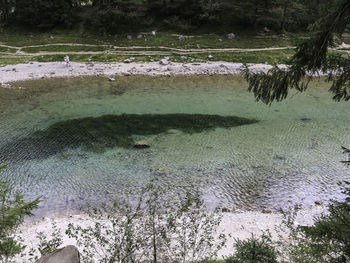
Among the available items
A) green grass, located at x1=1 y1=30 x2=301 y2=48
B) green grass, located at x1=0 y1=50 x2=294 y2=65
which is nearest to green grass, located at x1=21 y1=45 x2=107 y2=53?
green grass, located at x1=1 y1=30 x2=301 y2=48

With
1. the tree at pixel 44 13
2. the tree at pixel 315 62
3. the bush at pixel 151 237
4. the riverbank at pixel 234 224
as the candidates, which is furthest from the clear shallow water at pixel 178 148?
the tree at pixel 44 13

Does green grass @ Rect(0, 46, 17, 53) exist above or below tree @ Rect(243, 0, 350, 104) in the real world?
below

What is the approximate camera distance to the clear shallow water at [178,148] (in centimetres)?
1752

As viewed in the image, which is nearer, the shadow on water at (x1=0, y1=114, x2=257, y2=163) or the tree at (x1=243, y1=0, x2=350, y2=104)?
the tree at (x1=243, y1=0, x2=350, y2=104)

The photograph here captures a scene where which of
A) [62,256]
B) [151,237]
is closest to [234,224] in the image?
[151,237]

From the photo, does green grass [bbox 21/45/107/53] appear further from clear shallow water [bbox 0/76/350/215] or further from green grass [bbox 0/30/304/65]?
clear shallow water [bbox 0/76/350/215]

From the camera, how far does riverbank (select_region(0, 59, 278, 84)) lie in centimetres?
4191

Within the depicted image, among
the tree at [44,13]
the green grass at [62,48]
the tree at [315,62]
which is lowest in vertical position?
the green grass at [62,48]

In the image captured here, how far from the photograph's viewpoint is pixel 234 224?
14.1 metres

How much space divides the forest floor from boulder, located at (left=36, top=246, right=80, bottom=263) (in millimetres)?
41600

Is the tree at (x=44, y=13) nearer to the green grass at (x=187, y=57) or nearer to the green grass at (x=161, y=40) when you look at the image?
the green grass at (x=161, y=40)

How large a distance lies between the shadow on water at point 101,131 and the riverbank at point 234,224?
8321 mm

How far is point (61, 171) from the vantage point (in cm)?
1959

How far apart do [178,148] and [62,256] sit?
1480cm
